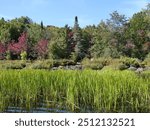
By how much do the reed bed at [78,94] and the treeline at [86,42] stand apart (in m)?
33.4

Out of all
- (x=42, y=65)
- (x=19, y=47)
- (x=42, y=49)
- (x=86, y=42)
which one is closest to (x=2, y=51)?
(x=19, y=47)

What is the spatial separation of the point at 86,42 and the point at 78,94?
44.9 m

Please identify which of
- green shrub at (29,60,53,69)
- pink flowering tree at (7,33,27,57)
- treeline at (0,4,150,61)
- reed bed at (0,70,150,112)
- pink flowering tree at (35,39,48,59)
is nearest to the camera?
reed bed at (0,70,150,112)

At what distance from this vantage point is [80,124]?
5953 millimetres

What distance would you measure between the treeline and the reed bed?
110ft

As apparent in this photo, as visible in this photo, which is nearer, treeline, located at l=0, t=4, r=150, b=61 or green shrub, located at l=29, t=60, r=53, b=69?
green shrub, located at l=29, t=60, r=53, b=69

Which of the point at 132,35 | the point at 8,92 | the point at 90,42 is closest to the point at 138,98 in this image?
the point at 8,92

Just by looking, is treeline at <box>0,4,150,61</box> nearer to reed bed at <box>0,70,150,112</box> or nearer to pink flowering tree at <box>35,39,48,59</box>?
pink flowering tree at <box>35,39,48,59</box>

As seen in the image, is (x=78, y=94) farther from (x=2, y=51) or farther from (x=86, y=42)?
(x=86, y=42)

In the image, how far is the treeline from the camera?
4522cm

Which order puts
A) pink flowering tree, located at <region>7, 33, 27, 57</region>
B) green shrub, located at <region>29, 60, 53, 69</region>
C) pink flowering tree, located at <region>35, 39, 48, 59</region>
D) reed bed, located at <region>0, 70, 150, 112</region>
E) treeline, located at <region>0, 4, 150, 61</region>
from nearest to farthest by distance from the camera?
1. reed bed, located at <region>0, 70, 150, 112</region>
2. green shrub, located at <region>29, 60, 53, 69</region>
3. treeline, located at <region>0, 4, 150, 61</region>
4. pink flowering tree, located at <region>35, 39, 48, 59</region>
5. pink flowering tree, located at <region>7, 33, 27, 57</region>

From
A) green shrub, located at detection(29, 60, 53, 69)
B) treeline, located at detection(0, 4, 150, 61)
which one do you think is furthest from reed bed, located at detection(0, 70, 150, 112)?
treeline, located at detection(0, 4, 150, 61)

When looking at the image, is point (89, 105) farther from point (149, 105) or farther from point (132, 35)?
point (132, 35)

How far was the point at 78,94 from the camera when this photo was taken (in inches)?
358
